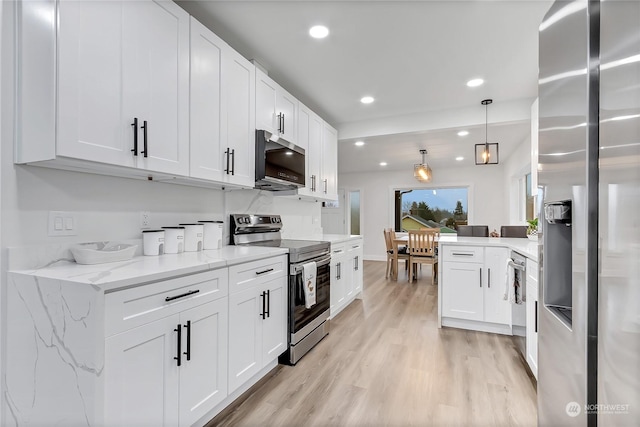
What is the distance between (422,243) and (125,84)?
477cm

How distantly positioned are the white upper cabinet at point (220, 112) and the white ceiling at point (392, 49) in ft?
0.94

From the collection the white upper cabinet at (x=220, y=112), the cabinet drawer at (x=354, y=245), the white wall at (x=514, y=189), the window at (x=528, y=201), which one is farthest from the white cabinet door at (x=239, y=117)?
the window at (x=528, y=201)

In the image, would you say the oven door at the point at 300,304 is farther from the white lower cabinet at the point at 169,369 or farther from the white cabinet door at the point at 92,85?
the white cabinet door at the point at 92,85

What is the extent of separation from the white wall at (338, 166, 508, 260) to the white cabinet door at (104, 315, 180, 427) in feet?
23.5

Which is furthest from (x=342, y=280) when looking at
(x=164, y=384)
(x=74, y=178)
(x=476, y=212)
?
(x=476, y=212)

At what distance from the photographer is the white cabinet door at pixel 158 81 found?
157cm

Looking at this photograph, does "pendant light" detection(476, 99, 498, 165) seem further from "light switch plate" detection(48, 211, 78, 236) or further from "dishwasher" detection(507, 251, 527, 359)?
"light switch plate" detection(48, 211, 78, 236)

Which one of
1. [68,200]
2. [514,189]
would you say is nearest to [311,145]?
[68,200]

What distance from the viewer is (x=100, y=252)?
152 cm

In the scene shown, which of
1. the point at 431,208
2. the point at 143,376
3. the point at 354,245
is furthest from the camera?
the point at 431,208

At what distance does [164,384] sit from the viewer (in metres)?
1.36

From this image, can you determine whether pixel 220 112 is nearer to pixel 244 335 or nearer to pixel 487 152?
pixel 244 335

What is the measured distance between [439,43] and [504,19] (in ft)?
1.50

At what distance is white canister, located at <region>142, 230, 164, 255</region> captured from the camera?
1.85m
